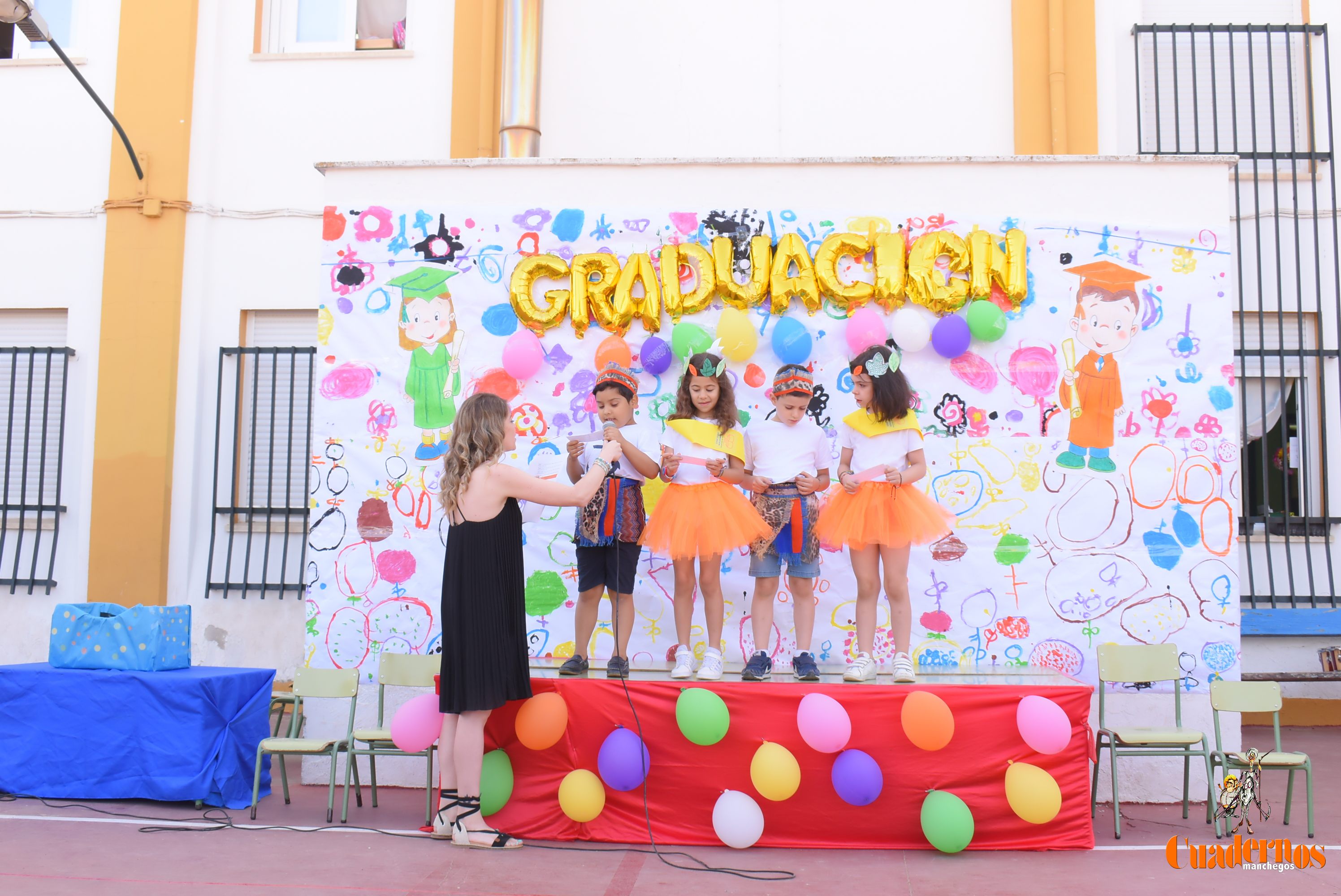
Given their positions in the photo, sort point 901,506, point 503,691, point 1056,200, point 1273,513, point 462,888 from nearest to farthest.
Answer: point 462,888
point 503,691
point 901,506
point 1056,200
point 1273,513

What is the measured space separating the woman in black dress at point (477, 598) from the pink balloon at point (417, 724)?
14.5 inches

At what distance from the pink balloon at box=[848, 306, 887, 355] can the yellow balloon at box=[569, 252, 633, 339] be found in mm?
1201

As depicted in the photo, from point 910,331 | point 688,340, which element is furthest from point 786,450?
point 910,331

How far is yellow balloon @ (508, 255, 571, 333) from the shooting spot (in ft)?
18.9

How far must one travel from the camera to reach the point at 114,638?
17.6 feet

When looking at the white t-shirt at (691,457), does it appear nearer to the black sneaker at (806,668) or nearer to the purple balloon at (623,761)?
the black sneaker at (806,668)

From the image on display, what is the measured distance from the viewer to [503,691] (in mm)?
4316

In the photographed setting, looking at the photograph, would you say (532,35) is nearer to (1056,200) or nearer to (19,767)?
(1056,200)

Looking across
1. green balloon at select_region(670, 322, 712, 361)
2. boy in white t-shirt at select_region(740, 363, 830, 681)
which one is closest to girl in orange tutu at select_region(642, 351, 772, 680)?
boy in white t-shirt at select_region(740, 363, 830, 681)

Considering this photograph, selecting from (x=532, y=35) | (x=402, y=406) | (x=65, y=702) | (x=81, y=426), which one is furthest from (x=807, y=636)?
(x=81, y=426)

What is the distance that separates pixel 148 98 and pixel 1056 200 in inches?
257

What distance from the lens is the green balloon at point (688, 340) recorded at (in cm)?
558

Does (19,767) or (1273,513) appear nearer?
(19,767)

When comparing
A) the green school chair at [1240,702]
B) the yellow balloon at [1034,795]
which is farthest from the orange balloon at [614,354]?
the green school chair at [1240,702]
